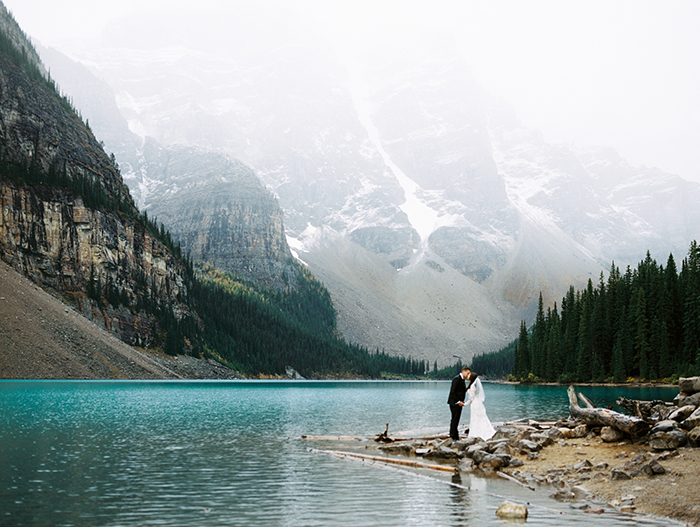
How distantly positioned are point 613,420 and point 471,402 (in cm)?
597

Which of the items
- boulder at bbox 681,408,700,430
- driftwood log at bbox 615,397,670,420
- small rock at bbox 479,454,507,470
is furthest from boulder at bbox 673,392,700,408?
small rock at bbox 479,454,507,470

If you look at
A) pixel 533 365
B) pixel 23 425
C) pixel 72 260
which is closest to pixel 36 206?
pixel 72 260

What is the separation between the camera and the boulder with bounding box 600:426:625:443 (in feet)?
72.7

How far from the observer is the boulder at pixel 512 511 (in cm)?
1468

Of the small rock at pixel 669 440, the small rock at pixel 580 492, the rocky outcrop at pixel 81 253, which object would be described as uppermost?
the rocky outcrop at pixel 81 253

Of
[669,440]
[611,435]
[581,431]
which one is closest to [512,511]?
[669,440]

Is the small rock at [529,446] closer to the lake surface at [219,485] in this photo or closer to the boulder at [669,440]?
the lake surface at [219,485]

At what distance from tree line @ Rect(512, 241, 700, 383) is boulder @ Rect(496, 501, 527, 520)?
7100 centimetres

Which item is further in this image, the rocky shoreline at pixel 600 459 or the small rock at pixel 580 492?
the small rock at pixel 580 492

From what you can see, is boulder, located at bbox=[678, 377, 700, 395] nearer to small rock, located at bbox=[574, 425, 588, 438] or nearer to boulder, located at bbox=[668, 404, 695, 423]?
boulder, located at bbox=[668, 404, 695, 423]

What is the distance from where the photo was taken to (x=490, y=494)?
17750 mm

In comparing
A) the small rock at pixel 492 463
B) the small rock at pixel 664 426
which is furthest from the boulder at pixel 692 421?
the small rock at pixel 492 463

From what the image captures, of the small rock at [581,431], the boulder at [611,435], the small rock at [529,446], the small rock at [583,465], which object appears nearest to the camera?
the small rock at [583,465]

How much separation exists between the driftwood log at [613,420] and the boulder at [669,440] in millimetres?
1055
